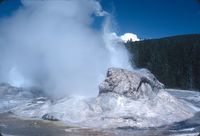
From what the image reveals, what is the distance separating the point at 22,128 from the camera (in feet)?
59.7

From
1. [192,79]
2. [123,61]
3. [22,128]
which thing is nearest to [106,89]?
[22,128]

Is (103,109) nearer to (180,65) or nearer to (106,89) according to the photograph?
(106,89)

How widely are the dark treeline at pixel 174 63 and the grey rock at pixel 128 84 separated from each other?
25727mm

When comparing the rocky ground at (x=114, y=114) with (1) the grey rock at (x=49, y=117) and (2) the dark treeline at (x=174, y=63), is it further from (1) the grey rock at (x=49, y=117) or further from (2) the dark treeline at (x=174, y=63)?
(2) the dark treeline at (x=174, y=63)

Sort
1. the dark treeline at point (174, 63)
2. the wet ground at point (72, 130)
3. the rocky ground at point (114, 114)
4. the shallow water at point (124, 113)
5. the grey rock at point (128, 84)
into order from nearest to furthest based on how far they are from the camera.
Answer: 1. the wet ground at point (72, 130)
2. the rocky ground at point (114, 114)
3. the shallow water at point (124, 113)
4. the grey rock at point (128, 84)
5. the dark treeline at point (174, 63)

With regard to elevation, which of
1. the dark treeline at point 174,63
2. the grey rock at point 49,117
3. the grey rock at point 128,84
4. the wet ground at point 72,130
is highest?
the dark treeline at point 174,63

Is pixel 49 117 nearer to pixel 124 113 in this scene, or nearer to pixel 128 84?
pixel 124 113

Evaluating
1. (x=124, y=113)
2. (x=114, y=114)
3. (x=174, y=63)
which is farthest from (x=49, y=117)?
(x=174, y=63)

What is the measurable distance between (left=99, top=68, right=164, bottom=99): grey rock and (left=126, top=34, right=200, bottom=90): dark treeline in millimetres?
25727

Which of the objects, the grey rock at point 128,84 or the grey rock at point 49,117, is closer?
the grey rock at point 49,117

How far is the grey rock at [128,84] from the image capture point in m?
22.4

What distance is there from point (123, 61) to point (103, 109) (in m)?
12.5

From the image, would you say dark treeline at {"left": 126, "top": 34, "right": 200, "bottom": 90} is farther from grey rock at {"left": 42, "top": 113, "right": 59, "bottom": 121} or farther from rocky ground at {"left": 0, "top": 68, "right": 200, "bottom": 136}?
grey rock at {"left": 42, "top": 113, "right": 59, "bottom": 121}

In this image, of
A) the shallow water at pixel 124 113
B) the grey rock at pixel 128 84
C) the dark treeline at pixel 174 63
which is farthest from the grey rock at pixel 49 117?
the dark treeline at pixel 174 63
